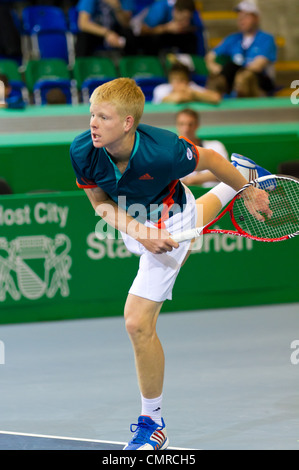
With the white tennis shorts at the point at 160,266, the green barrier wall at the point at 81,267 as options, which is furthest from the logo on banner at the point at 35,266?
the white tennis shorts at the point at 160,266

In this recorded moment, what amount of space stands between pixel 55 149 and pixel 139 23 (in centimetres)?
363

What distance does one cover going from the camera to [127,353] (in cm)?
560

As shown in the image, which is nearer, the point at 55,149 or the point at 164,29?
the point at 55,149

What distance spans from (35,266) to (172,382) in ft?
6.71

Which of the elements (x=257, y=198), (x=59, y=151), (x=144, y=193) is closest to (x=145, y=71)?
(x=59, y=151)

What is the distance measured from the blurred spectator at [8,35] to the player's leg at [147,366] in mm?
6853

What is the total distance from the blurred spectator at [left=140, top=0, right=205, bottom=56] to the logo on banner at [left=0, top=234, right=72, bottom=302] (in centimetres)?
468

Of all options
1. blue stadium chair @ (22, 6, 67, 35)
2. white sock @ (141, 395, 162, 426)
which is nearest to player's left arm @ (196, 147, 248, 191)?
white sock @ (141, 395, 162, 426)

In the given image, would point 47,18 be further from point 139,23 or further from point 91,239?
point 91,239

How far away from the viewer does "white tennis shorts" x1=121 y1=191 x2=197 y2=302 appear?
3.60 m

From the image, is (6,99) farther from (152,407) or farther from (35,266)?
(152,407)

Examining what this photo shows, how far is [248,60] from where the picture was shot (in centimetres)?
995

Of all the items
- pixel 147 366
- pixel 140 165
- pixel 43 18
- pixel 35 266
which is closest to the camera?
pixel 140 165
